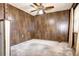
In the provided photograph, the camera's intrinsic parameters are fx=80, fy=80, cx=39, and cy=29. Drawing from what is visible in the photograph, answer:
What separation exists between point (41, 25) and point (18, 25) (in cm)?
187

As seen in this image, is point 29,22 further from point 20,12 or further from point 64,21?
point 64,21

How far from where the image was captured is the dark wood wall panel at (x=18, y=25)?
362 cm

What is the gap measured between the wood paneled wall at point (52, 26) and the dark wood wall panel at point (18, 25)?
807 mm

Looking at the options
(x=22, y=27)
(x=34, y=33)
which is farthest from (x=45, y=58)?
(x=34, y=33)

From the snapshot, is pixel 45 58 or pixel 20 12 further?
pixel 20 12

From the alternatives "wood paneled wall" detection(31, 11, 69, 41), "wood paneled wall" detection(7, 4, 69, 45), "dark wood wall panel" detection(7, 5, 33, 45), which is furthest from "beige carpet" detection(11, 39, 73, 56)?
"wood paneled wall" detection(31, 11, 69, 41)

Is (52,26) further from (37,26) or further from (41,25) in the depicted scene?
(37,26)

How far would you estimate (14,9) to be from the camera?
3801 millimetres

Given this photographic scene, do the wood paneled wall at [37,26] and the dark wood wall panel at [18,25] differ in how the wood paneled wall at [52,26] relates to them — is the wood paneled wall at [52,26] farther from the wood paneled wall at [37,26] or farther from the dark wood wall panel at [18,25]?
the dark wood wall panel at [18,25]

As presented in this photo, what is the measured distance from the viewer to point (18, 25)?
4141 mm

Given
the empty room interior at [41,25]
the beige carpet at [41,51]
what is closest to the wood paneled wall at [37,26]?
the empty room interior at [41,25]

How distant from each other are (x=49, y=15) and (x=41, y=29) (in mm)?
1099

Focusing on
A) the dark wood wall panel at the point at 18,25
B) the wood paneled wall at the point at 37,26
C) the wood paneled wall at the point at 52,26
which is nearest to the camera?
the dark wood wall panel at the point at 18,25

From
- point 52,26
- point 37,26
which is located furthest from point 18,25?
point 52,26
